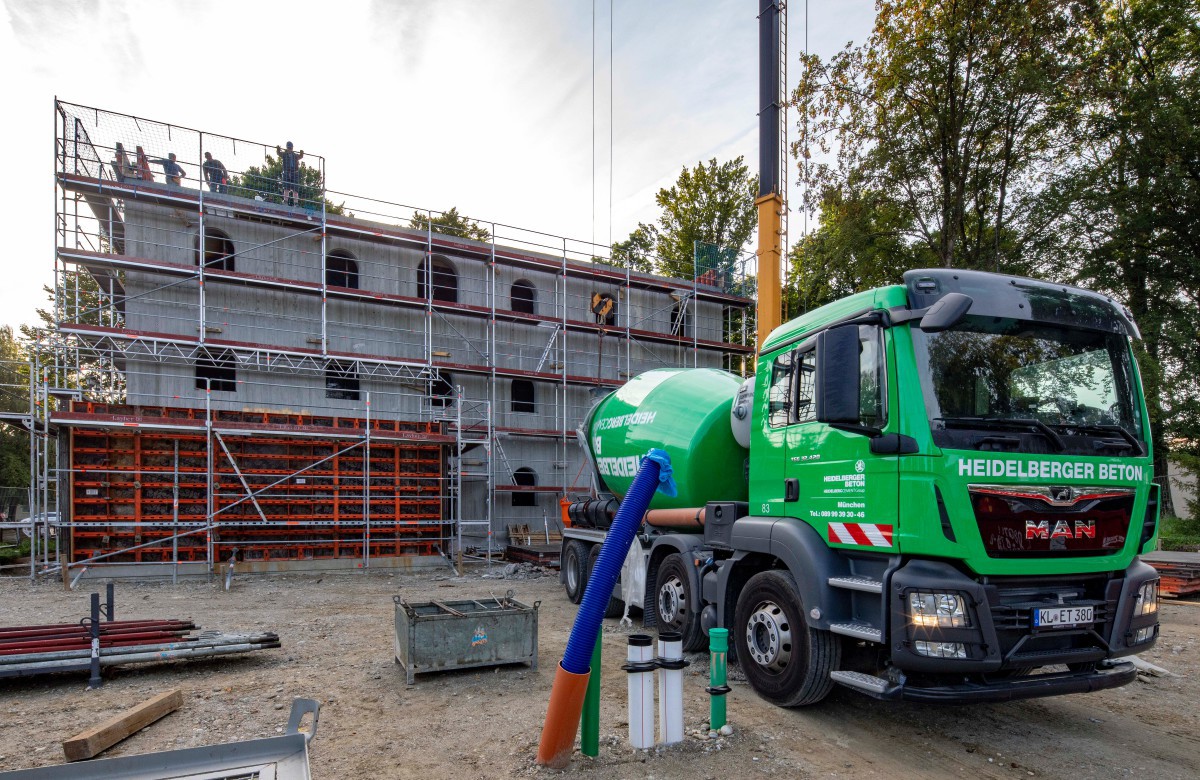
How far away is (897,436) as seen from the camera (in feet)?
14.9

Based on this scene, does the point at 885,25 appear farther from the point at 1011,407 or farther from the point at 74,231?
the point at 74,231

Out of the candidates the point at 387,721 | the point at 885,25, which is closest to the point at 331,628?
the point at 387,721

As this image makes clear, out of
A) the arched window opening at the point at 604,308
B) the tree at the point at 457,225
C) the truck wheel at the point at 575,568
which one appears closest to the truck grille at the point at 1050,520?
the truck wheel at the point at 575,568

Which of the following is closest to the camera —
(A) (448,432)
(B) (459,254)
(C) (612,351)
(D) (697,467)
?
(D) (697,467)

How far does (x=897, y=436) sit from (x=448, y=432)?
15561mm

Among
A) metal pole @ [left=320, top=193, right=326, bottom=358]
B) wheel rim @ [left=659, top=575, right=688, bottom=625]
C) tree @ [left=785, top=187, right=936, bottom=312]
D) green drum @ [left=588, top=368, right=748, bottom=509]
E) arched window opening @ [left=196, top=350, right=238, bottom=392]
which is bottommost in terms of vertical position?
wheel rim @ [left=659, top=575, right=688, bottom=625]

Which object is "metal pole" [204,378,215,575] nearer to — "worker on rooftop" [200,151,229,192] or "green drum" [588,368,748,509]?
"worker on rooftop" [200,151,229,192]

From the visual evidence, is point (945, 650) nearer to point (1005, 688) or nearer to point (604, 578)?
point (1005, 688)

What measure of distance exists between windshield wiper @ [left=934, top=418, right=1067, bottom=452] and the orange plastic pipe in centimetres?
282

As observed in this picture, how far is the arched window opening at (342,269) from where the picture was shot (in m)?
19.6

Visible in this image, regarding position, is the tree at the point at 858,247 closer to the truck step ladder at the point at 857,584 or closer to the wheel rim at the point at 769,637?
the wheel rim at the point at 769,637

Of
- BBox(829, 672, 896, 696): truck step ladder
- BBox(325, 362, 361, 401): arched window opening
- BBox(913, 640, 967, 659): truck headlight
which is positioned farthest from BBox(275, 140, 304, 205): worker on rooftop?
BBox(913, 640, 967, 659): truck headlight

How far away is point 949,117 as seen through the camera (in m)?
20.1

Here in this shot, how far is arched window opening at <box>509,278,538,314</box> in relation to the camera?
22.1 metres
